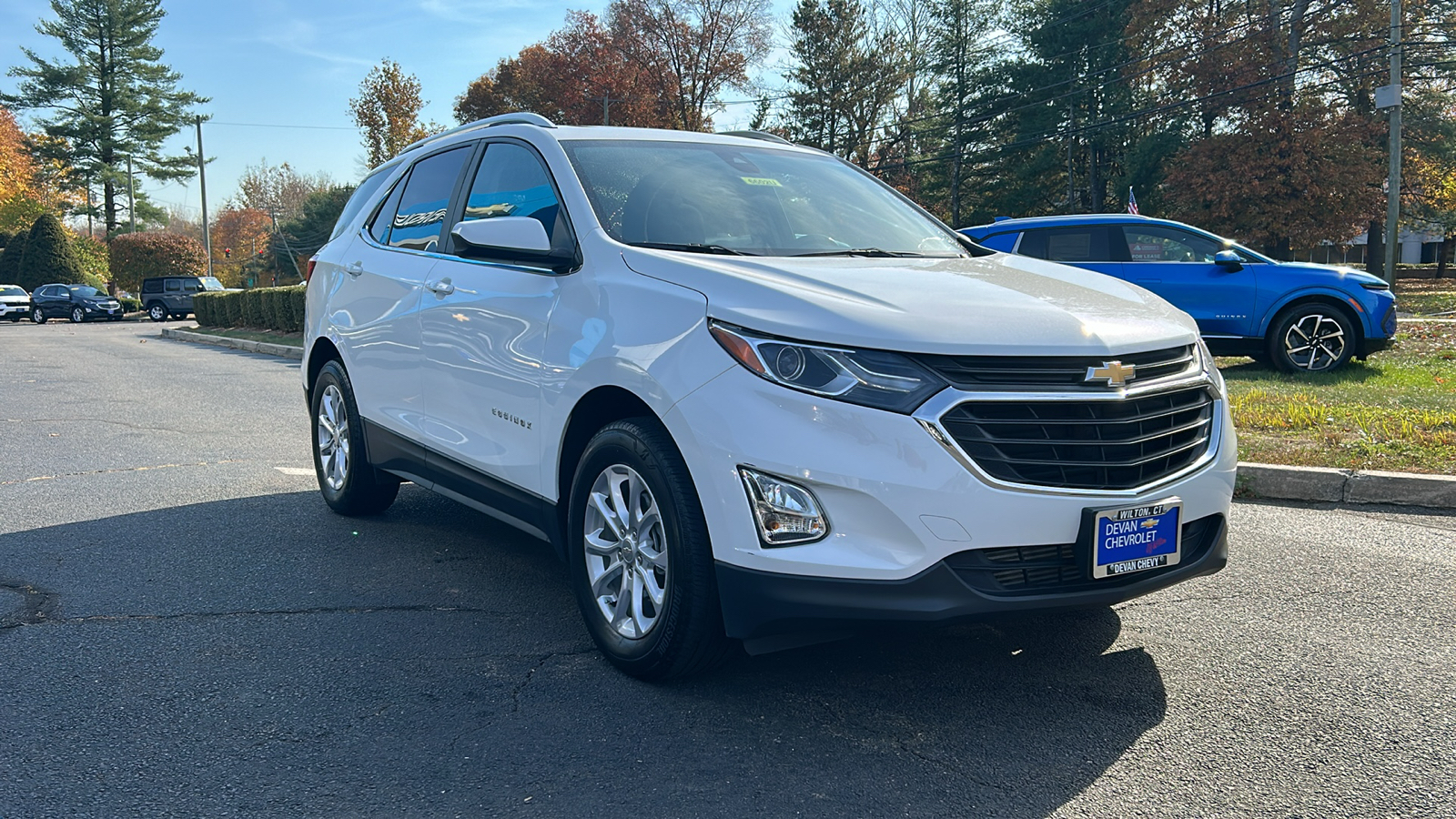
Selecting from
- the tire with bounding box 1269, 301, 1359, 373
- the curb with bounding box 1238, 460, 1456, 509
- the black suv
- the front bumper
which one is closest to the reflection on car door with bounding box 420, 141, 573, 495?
the front bumper

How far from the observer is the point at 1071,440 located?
3.01m

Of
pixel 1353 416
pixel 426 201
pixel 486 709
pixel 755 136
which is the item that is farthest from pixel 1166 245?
pixel 486 709

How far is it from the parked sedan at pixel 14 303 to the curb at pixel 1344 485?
51.5 metres

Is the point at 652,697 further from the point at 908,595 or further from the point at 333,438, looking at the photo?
the point at 333,438

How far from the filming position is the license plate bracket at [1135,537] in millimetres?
3027

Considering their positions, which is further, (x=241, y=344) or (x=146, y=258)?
(x=146, y=258)

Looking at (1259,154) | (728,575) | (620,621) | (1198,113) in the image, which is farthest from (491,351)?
(1198,113)

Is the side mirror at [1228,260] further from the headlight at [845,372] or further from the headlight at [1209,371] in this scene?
the headlight at [845,372]

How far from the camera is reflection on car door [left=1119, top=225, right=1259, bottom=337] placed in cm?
1153

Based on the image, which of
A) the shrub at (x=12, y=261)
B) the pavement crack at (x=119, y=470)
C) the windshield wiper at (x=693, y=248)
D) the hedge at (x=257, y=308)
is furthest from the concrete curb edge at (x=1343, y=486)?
the shrub at (x=12, y=261)

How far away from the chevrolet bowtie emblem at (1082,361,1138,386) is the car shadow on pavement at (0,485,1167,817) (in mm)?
873

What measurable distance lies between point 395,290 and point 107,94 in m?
72.3

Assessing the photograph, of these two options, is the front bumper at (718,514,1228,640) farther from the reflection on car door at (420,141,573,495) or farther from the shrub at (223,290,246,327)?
the shrub at (223,290,246,327)

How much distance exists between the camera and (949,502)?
9.44ft
